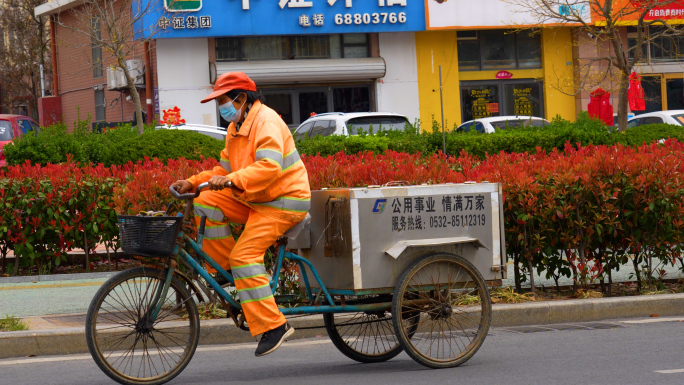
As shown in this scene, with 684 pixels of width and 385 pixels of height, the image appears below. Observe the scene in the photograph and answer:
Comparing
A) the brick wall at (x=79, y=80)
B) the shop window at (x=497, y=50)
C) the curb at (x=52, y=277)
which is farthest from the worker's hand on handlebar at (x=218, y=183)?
the shop window at (x=497, y=50)

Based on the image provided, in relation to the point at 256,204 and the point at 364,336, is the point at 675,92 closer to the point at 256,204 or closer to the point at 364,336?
the point at 364,336

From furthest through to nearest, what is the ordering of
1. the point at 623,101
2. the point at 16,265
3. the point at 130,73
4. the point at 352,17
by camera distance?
the point at 130,73
the point at 352,17
the point at 623,101
the point at 16,265

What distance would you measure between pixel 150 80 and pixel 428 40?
916 centimetres

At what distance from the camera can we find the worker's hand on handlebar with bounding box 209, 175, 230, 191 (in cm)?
505

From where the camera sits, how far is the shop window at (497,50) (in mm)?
31562

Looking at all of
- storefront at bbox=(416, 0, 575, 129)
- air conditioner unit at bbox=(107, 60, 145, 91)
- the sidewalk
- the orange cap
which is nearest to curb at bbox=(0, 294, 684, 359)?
the sidewalk

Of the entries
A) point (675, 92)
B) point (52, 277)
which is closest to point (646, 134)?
point (52, 277)

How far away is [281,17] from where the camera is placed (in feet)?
93.2

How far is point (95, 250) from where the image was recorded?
10.3 metres

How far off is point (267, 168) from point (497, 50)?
90.3 feet

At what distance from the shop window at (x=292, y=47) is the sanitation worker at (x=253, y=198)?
2393 cm

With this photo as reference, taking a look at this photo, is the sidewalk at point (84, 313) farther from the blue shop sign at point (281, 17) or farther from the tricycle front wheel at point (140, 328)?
the blue shop sign at point (281, 17)

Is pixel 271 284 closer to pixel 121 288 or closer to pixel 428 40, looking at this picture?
pixel 121 288

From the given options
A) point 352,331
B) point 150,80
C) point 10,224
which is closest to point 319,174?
point 352,331
